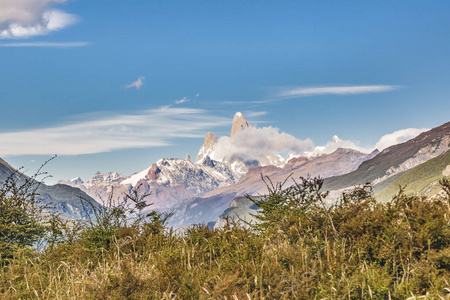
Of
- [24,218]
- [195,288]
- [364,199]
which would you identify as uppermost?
[24,218]

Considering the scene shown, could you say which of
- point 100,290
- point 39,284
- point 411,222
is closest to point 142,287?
point 100,290

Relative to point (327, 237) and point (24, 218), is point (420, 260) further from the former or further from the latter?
point (24, 218)

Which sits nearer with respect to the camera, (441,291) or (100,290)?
(441,291)

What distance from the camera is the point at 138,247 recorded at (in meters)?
9.17

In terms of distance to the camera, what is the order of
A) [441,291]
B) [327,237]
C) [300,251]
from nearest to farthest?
[441,291]
[300,251]
[327,237]

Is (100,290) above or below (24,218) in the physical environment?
below

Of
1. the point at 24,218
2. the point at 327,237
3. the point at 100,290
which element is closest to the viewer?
the point at 100,290

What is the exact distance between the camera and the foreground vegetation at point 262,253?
5.52m

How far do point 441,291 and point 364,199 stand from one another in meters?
4.23

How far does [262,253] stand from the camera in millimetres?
6871

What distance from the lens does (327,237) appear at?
24.7 feet

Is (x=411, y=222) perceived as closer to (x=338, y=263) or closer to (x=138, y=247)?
(x=338, y=263)

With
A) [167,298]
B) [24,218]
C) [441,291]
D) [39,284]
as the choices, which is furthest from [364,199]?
[24,218]

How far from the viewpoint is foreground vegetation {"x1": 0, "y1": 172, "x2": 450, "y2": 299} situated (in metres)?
5.52
